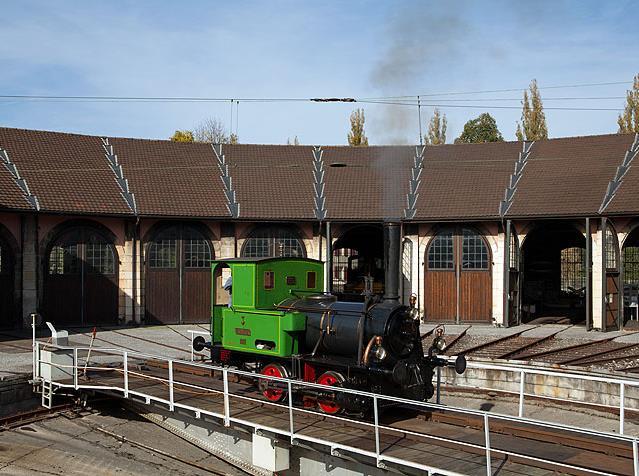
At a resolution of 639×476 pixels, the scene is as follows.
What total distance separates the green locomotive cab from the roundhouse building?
11654 mm

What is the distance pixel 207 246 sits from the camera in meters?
28.7

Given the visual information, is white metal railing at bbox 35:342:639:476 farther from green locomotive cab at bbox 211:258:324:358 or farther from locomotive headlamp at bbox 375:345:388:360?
green locomotive cab at bbox 211:258:324:358

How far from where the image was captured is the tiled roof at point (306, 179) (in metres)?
27.0

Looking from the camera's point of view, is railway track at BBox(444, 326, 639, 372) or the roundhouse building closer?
railway track at BBox(444, 326, 639, 372)

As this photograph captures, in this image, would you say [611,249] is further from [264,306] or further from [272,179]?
[264,306]

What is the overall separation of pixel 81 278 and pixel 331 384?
54.9ft

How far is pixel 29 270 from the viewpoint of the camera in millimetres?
25328

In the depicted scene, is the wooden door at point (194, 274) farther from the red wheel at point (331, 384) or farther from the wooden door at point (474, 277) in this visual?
the red wheel at point (331, 384)

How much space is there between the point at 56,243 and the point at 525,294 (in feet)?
68.1

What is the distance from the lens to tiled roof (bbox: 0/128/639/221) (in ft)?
88.6

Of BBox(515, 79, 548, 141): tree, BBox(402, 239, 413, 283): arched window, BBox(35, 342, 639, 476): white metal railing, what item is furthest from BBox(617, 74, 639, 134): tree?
BBox(35, 342, 639, 476): white metal railing

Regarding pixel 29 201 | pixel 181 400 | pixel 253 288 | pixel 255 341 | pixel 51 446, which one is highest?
pixel 29 201

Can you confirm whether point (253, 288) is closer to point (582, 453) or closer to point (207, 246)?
point (582, 453)

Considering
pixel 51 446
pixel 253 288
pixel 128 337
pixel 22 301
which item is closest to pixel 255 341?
pixel 253 288
